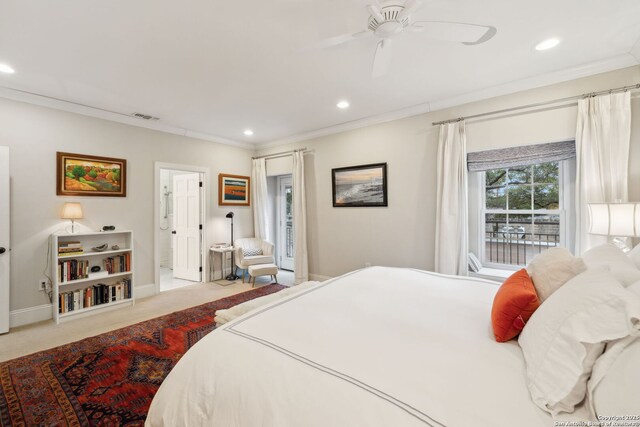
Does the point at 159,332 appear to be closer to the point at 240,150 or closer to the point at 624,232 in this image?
the point at 240,150

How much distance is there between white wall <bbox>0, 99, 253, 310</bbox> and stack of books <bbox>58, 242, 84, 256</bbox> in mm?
→ 181

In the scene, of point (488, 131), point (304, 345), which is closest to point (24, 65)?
point (304, 345)

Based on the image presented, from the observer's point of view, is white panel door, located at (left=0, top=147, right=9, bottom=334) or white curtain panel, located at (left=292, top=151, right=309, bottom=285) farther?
white curtain panel, located at (left=292, top=151, right=309, bottom=285)

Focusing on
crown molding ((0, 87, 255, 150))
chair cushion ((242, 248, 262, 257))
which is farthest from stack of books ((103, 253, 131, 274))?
crown molding ((0, 87, 255, 150))

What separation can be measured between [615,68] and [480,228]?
2.01 metres

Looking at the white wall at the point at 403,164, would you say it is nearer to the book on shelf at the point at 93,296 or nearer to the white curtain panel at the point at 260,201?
the white curtain panel at the point at 260,201

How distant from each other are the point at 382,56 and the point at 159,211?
159 inches

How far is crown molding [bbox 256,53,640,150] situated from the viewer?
8.36ft

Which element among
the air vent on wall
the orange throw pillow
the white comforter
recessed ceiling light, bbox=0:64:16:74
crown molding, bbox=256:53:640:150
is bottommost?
the white comforter

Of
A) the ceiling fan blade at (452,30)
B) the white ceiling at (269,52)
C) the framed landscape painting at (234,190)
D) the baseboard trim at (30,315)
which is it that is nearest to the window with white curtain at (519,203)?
the white ceiling at (269,52)

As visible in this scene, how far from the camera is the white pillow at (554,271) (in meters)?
1.35

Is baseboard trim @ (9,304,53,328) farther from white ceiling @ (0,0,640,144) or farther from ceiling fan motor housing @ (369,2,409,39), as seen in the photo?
ceiling fan motor housing @ (369,2,409,39)

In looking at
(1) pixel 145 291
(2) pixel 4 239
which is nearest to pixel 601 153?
(1) pixel 145 291

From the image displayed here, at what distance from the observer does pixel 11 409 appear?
180cm
